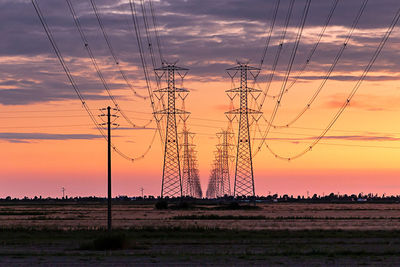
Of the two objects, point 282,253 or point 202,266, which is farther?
point 282,253

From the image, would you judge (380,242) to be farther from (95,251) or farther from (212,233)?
(95,251)

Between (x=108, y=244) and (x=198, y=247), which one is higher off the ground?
(x=108, y=244)

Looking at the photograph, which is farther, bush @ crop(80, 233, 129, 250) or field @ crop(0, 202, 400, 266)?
bush @ crop(80, 233, 129, 250)

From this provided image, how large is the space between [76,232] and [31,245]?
14542 millimetres

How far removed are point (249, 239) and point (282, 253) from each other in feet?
48.3

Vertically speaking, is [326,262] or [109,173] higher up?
[109,173]

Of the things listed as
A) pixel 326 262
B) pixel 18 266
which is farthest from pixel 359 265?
pixel 18 266

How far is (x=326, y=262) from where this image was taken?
4106 centimetres

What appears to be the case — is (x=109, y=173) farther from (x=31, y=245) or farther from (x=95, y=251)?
(x=95, y=251)

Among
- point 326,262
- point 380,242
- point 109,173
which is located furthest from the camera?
point 109,173

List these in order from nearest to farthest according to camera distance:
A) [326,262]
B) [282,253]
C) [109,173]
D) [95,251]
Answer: [326,262] < [282,253] < [95,251] < [109,173]

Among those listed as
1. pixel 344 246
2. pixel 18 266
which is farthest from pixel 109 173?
pixel 18 266

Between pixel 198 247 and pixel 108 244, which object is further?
pixel 198 247

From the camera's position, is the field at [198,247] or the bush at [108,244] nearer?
the field at [198,247]
